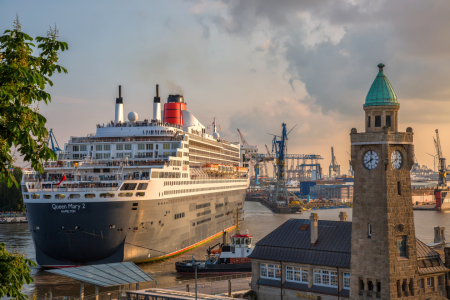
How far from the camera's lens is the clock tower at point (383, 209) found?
2805 cm

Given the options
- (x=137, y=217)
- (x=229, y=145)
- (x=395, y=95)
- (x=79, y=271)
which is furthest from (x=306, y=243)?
(x=229, y=145)

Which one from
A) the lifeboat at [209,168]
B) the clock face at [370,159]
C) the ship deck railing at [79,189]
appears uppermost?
the lifeboat at [209,168]

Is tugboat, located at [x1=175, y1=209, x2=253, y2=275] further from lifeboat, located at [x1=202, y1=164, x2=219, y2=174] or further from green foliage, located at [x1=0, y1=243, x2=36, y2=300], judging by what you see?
green foliage, located at [x1=0, y1=243, x2=36, y2=300]

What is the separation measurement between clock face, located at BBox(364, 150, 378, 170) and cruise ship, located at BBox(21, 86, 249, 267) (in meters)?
30.0

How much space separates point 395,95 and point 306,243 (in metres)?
11.6

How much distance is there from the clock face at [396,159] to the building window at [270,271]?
11.2 metres

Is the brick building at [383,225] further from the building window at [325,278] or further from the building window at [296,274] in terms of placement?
the building window at [296,274]

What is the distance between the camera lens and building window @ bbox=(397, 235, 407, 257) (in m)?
28.4

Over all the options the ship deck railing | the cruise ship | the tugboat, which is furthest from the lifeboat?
the ship deck railing

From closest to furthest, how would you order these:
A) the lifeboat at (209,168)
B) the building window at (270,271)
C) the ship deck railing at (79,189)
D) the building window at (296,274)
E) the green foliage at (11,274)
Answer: the green foliage at (11,274) → the building window at (296,274) → the building window at (270,271) → the ship deck railing at (79,189) → the lifeboat at (209,168)

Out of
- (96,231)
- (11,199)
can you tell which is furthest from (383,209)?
(11,199)

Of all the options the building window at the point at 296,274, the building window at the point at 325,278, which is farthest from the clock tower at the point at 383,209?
the building window at the point at 296,274

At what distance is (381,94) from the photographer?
2964cm

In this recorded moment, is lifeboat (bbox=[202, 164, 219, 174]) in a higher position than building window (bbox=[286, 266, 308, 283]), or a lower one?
higher
